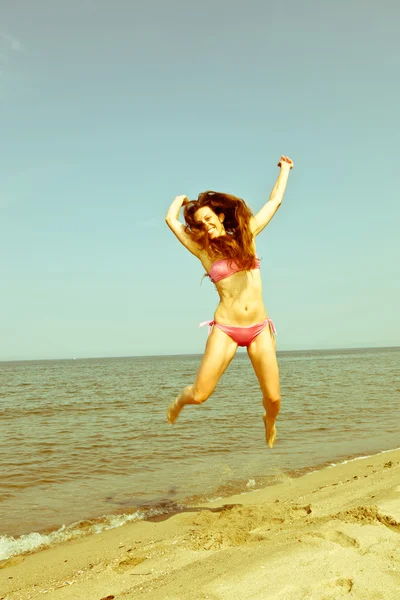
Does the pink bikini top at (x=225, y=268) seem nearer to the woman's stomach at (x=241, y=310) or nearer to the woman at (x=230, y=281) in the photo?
the woman at (x=230, y=281)

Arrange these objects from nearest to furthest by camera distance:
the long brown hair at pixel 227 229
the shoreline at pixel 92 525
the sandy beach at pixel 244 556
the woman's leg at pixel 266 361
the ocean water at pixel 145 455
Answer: the sandy beach at pixel 244 556
the long brown hair at pixel 227 229
the woman's leg at pixel 266 361
the shoreline at pixel 92 525
the ocean water at pixel 145 455

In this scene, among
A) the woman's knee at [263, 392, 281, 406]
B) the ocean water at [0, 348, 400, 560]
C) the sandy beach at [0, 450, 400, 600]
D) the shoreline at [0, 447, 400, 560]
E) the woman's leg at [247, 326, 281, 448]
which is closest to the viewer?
the sandy beach at [0, 450, 400, 600]

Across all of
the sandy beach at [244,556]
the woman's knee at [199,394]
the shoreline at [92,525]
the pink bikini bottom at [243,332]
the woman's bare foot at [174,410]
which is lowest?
the shoreline at [92,525]

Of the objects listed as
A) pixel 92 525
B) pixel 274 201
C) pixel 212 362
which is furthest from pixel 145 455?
pixel 274 201

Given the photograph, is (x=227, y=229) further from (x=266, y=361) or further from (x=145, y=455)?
(x=145, y=455)

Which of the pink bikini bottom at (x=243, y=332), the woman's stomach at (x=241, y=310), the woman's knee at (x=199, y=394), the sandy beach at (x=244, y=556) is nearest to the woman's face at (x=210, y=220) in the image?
the woman's stomach at (x=241, y=310)

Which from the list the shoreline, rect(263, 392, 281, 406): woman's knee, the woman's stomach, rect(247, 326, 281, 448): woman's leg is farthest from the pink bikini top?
the shoreline

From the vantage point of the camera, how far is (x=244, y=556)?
13.1ft

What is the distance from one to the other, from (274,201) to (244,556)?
3.08m

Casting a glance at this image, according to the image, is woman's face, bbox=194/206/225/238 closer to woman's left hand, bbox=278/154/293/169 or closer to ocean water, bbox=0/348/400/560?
woman's left hand, bbox=278/154/293/169

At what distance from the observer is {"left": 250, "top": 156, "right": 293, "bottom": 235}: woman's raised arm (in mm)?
4785

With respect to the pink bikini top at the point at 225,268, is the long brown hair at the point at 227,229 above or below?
above

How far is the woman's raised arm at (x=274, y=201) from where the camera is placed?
4.79 metres

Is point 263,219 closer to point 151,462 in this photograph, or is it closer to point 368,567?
point 368,567
